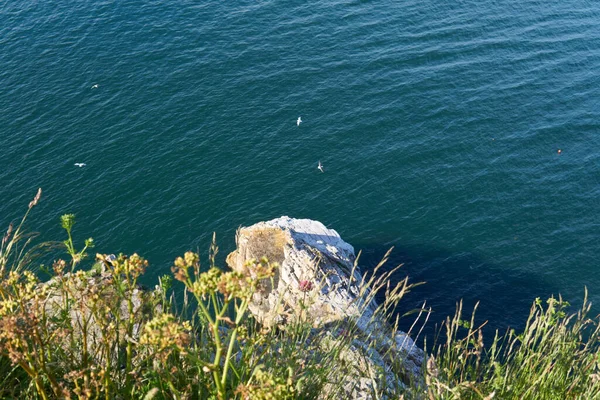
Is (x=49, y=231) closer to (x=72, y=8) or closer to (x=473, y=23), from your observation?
(x=72, y=8)

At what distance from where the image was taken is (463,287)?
3203 centimetres

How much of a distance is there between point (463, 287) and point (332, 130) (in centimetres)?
1407

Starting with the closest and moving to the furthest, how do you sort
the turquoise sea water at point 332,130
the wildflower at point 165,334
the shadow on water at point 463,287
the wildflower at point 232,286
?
1. the wildflower at point 232,286
2. the wildflower at point 165,334
3. the shadow on water at point 463,287
4. the turquoise sea water at point 332,130

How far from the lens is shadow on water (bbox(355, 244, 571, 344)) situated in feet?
101

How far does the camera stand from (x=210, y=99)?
44.5 meters

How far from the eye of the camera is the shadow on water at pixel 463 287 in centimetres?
3066

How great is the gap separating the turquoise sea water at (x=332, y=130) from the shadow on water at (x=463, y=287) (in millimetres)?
97

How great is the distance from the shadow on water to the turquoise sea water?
97mm

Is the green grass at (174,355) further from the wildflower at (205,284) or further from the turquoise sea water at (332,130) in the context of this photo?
the turquoise sea water at (332,130)

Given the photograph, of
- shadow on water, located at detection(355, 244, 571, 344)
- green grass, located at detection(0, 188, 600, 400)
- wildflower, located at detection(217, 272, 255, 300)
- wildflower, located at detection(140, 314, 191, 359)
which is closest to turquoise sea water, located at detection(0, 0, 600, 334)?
shadow on water, located at detection(355, 244, 571, 344)

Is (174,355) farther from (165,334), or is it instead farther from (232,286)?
(232,286)

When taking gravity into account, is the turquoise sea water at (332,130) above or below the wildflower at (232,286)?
below

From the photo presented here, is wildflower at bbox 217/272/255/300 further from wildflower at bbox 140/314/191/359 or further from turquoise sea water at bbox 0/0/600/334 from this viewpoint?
turquoise sea water at bbox 0/0/600/334

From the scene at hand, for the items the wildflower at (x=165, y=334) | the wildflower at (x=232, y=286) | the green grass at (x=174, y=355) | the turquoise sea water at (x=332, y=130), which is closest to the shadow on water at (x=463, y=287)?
the turquoise sea water at (x=332, y=130)
